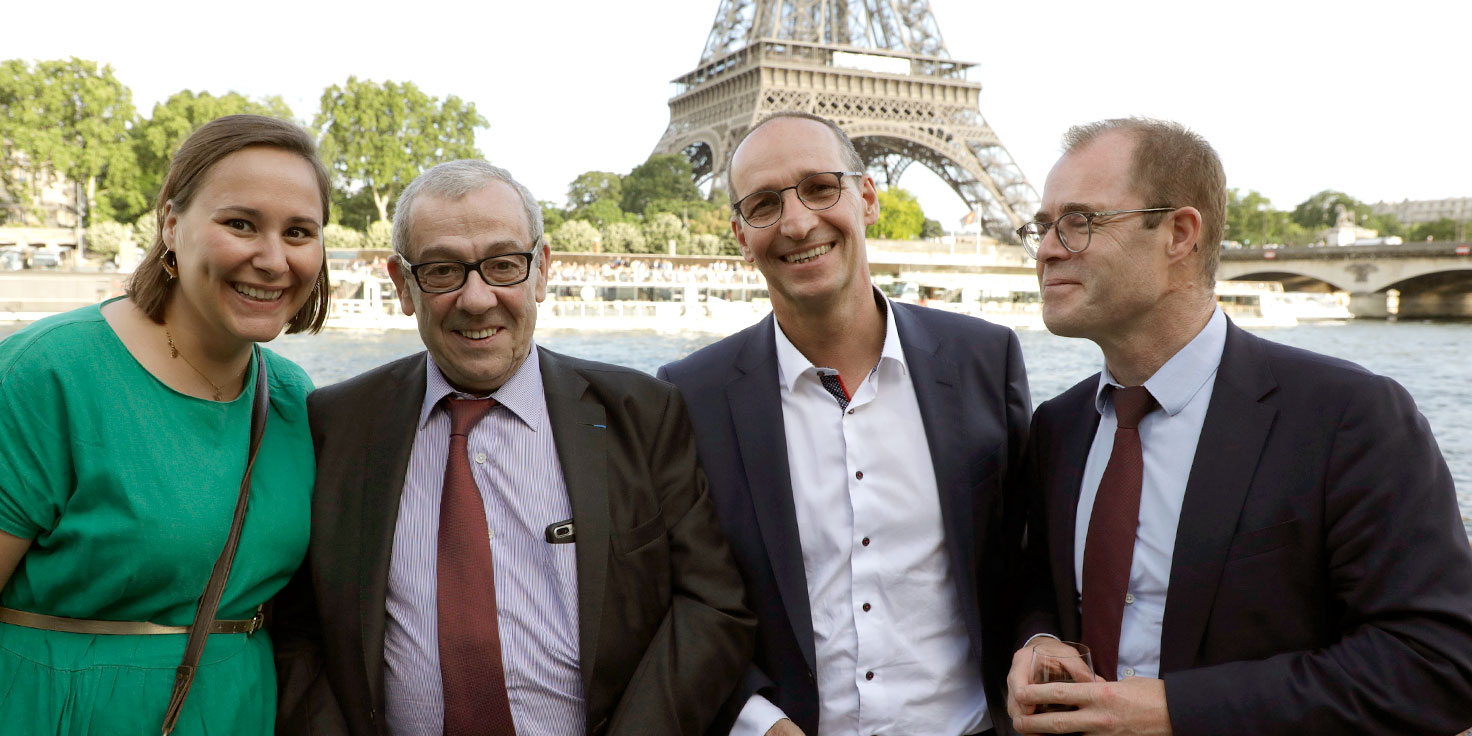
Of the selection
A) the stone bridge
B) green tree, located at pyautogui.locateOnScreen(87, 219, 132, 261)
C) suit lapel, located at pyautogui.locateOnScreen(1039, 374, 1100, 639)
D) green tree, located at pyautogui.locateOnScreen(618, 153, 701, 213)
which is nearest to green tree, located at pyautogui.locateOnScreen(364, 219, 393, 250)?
green tree, located at pyautogui.locateOnScreen(87, 219, 132, 261)

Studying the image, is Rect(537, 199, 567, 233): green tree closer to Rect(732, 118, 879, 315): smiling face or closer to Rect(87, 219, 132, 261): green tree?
Rect(87, 219, 132, 261): green tree

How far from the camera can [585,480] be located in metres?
2.36

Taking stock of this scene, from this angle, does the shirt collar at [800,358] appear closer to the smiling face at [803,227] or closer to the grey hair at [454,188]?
the smiling face at [803,227]

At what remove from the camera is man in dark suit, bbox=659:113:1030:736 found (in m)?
2.49

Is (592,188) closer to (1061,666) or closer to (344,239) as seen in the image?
(344,239)

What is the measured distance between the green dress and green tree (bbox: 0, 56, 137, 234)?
46072 mm

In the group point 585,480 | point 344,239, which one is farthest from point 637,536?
point 344,239

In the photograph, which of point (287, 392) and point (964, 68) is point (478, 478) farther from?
point (964, 68)

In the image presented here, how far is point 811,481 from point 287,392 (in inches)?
49.2

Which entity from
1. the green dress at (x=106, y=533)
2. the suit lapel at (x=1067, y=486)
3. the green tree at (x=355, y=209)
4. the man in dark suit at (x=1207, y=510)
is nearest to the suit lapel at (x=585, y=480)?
the green dress at (x=106, y=533)

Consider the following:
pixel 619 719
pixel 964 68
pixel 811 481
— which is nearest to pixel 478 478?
pixel 619 719

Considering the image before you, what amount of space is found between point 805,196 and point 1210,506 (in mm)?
1173

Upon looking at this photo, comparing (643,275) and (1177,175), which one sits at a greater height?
(1177,175)

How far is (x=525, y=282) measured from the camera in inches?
94.9
